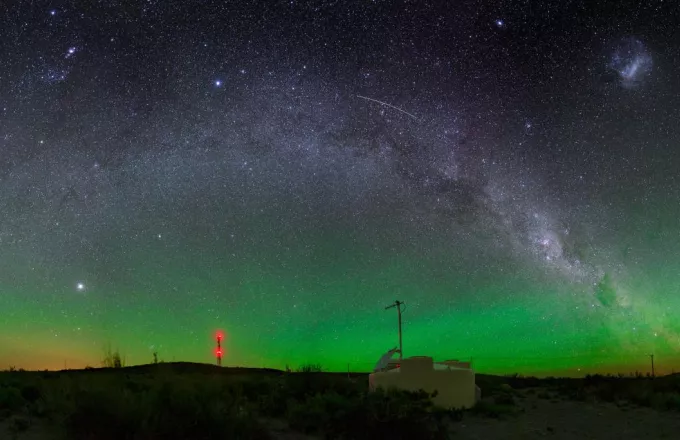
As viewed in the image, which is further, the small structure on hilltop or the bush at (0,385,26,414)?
the small structure on hilltop

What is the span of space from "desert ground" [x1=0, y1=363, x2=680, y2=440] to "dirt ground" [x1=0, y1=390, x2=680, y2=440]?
0.03m

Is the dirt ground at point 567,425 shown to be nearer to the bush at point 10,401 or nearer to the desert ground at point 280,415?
the desert ground at point 280,415

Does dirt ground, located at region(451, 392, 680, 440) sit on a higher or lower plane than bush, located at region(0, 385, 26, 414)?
lower

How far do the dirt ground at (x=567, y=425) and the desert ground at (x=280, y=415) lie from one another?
3cm

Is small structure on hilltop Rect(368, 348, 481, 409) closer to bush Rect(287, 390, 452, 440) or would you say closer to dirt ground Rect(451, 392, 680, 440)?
dirt ground Rect(451, 392, 680, 440)

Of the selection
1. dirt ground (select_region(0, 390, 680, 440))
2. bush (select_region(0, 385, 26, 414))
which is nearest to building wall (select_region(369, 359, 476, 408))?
dirt ground (select_region(0, 390, 680, 440))

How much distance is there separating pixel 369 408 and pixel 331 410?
1400mm

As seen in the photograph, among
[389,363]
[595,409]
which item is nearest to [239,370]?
[389,363]

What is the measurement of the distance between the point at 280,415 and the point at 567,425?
30.3ft

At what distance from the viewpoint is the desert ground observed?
12.7 m

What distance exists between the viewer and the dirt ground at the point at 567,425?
1705 centimetres

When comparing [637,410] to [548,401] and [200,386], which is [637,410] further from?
[200,386]

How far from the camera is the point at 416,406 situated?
1800 cm

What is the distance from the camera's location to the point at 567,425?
19875mm
